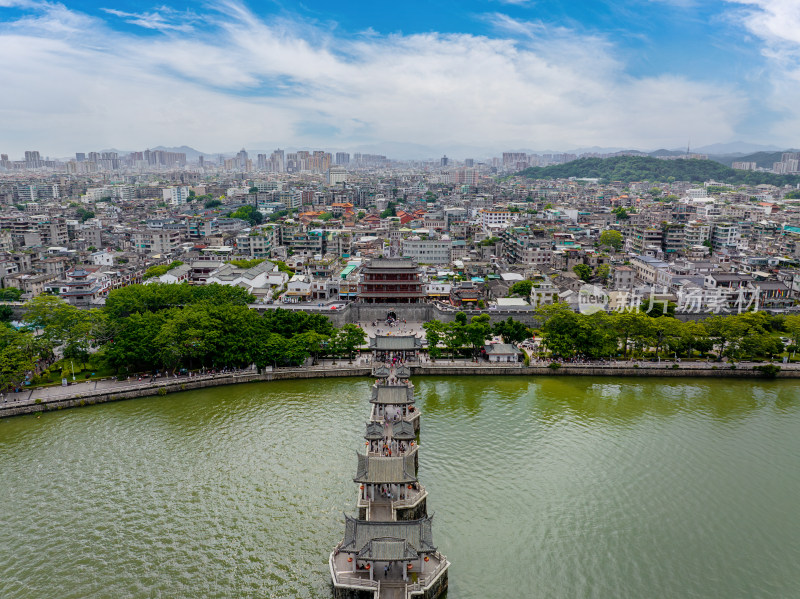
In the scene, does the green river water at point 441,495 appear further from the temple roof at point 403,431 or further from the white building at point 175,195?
the white building at point 175,195

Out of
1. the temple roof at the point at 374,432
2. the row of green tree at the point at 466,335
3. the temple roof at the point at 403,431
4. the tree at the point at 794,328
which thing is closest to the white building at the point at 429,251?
the row of green tree at the point at 466,335

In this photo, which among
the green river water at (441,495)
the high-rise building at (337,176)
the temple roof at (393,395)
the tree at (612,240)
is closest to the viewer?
the green river water at (441,495)

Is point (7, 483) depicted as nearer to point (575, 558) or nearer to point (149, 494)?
point (149, 494)

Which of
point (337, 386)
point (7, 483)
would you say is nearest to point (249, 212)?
point (337, 386)

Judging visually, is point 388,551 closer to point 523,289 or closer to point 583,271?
point 523,289

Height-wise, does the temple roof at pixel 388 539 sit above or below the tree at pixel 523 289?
below

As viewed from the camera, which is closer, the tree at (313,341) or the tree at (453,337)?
the tree at (313,341)
